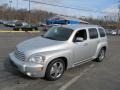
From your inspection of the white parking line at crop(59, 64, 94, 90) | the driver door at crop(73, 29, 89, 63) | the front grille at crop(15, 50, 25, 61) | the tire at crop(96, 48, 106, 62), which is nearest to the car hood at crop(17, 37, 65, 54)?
the front grille at crop(15, 50, 25, 61)

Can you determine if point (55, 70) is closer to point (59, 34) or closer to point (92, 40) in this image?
point (59, 34)

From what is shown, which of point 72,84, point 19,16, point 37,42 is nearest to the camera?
point 72,84

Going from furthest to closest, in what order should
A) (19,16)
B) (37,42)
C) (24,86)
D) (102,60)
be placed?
(19,16) < (102,60) < (37,42) < (24,86)

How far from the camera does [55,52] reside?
6.25m

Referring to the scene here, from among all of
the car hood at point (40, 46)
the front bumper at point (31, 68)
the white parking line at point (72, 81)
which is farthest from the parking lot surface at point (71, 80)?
the car hood at point (40, 46)

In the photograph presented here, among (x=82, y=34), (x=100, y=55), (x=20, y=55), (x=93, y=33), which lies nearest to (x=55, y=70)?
(x=20, y=55)

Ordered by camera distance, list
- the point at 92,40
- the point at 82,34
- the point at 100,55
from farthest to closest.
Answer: the point at 100,55 → the point at 92,40 → the point at 82,34

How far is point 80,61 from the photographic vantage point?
24.4ft

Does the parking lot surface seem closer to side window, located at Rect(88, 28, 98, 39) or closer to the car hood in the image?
the car hood

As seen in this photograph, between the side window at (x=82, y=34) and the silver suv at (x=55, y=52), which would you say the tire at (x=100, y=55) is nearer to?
the silver suv at (x=55, y=52)

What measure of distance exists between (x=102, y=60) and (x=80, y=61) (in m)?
2.69

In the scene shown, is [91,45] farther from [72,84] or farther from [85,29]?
[72,84]

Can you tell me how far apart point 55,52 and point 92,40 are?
7.86ft

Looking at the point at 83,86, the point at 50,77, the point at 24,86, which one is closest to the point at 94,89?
the point at 83,86
